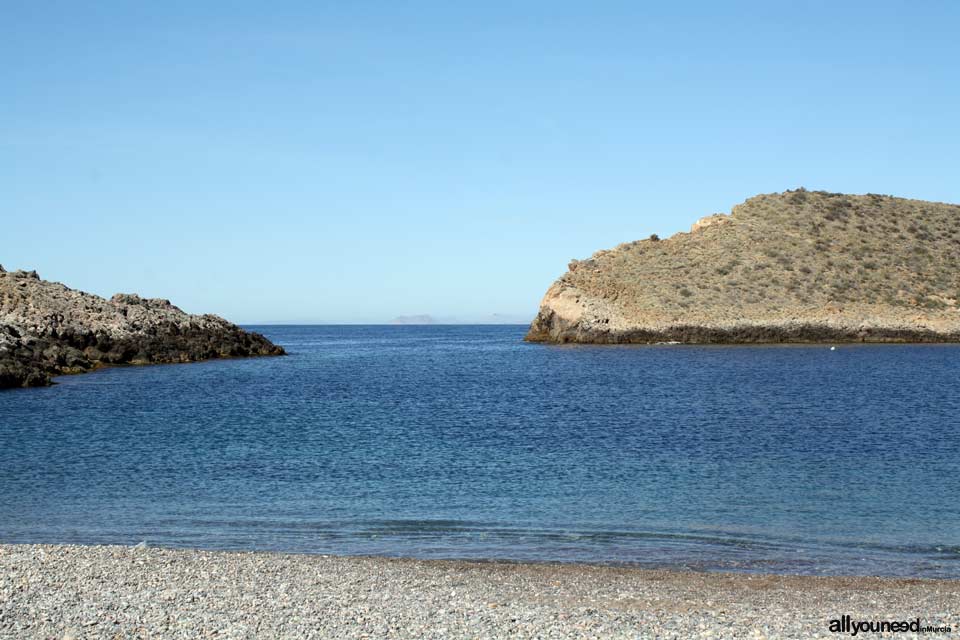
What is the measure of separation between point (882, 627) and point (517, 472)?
12127mm

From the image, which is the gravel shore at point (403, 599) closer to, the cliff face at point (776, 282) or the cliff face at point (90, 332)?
the cliff face at point (90, 332)

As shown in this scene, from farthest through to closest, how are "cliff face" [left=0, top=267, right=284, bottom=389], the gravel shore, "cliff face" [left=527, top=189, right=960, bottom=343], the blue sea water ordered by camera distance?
"cliff face" [left=527, top=189, right=960, bottom=343] < "cliff face" [left=0, top=267, right=284, bottom=389] < the blue sea water < the gravel shore

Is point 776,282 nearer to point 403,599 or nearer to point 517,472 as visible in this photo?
point 517,472

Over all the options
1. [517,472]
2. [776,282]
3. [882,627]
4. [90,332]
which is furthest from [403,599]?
[776,282]

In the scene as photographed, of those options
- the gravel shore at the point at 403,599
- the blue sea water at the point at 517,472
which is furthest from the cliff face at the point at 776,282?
the gravel shore at the point at 403,599

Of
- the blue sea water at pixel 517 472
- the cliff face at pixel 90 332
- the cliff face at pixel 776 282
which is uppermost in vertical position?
the cliff face at pixel 776 282

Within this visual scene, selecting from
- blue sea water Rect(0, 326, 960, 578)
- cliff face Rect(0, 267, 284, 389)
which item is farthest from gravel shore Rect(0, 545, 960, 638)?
cliff face Rect(0, 267, 284, 389)

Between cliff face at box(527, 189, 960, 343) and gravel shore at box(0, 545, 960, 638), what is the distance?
2777 inches

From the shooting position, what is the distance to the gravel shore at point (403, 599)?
32.0 ft

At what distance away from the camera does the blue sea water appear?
604 inches

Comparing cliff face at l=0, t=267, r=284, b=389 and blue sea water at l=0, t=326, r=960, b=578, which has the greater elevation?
cliff face at l=0, t=267, r=284, b=389

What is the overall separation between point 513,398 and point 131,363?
3526cm

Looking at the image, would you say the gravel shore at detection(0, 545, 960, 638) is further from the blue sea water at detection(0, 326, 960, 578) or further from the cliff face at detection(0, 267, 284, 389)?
the cliff face at detection(0, 267, 284, 389)

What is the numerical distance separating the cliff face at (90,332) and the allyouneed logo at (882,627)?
43.6 meters
